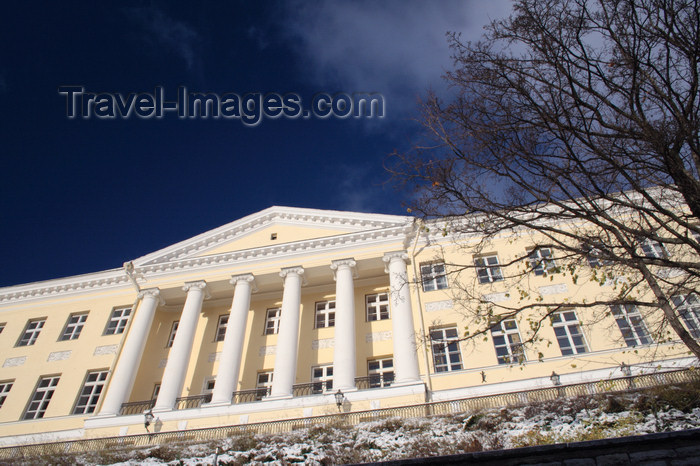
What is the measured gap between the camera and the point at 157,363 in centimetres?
2447

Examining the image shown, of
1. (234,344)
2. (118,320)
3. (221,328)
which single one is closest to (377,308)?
(234,344)

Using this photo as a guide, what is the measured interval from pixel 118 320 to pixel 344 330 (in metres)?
13.7

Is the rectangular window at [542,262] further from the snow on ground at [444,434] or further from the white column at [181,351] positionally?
the white column at [181,351]

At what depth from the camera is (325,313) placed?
24453 mm

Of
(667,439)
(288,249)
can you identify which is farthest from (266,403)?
(667,439)

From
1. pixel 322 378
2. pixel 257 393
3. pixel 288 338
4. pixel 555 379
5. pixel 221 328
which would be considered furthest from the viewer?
pixel 221 328

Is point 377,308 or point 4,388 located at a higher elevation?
point 377,308

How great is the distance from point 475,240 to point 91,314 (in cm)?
2151

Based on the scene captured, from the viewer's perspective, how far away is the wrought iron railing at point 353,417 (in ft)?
45.4

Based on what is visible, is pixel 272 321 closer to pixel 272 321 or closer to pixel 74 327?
pixel 272 321

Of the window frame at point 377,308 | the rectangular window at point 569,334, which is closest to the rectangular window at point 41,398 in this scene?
the window frame at point 377,308

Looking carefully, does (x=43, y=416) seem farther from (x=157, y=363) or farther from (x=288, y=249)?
(x=288, y=249)

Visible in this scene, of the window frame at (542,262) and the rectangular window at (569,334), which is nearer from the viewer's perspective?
the window frame at (542,262)

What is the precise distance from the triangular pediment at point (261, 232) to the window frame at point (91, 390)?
599cm
